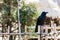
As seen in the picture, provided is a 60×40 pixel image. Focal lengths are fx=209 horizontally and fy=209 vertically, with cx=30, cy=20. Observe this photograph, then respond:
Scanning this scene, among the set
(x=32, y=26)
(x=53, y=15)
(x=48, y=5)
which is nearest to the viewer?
(x=32, y=26)

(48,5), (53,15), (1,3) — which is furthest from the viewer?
(48,5)

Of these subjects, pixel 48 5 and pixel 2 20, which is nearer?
pixel 2 20

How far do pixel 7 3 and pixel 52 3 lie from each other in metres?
3.96

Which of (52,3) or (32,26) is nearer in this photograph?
(32,26)

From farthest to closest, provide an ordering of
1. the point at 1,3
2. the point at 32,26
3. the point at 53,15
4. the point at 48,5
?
the point at 48,5 < the point at 53,15 < the point at 32,26 < the point at 1,3

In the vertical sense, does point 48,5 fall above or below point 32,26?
above

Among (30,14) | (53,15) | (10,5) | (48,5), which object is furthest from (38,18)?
(48,5)

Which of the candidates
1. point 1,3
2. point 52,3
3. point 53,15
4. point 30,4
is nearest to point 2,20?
point 1,3

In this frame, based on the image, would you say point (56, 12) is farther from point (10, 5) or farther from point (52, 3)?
point (10, 5)

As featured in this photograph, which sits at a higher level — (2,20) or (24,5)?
(24,5)

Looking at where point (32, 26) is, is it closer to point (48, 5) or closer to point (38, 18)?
point (38, 18)

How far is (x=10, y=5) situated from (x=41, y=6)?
10.6 feet

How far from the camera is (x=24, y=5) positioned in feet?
25.5

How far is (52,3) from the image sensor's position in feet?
36.4
